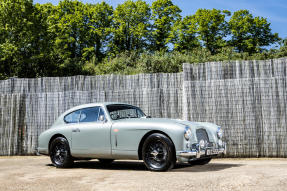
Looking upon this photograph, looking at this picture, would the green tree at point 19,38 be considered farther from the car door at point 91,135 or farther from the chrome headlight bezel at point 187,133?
the chrome headlight bezel at point 187,133

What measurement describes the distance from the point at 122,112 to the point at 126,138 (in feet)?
3.37

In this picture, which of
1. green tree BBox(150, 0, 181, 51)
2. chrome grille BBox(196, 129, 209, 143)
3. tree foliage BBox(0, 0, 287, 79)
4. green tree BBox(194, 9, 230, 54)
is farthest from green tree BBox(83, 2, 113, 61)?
chrome grille BBox(196, 129, 209, 143)

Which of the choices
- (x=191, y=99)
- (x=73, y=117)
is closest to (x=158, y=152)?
(x=73, y=117)

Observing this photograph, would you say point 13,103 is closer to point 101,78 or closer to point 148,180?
point 101,78

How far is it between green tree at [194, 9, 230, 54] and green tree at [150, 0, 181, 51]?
11.0 feet

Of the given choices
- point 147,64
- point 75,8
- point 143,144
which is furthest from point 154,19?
point 143,144

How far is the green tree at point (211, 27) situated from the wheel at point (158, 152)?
40707mm

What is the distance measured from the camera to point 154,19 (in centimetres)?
4956

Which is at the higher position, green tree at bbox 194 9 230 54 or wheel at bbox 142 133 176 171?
green tree at bbox 194 9 230 54

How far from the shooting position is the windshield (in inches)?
321

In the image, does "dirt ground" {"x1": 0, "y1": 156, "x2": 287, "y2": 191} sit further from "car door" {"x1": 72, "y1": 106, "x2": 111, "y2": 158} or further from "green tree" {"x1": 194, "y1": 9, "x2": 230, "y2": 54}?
"green tree" {"x1": 194, "y1": 9, "x2": 230, "y2": 54}

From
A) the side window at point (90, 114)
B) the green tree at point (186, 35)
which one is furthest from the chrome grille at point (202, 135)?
the green tree at point (186, 35)

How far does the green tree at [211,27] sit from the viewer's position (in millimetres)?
46844

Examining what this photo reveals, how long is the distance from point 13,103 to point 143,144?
22.8 ft
